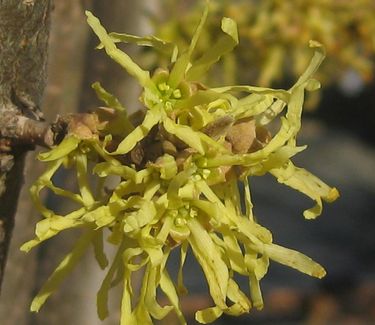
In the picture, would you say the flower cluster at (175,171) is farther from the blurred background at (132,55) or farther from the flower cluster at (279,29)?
the flower cluster at (279,29)

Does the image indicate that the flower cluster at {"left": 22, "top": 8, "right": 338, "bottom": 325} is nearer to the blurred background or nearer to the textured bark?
the textured bark

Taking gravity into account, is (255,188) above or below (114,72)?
below

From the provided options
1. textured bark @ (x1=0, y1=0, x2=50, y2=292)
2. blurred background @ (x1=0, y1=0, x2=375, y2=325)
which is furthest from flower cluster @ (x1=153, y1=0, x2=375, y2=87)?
textured bark @ (x1=0, y1=0, x2=50, y2=292)

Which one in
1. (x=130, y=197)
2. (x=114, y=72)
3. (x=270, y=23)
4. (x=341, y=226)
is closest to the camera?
(x=130, y=197)

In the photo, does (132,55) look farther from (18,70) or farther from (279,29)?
(18,70)

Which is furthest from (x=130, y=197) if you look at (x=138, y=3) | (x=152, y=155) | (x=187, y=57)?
(x=138, y=3)

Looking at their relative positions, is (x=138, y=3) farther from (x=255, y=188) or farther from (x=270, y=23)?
(x=255, y=188)

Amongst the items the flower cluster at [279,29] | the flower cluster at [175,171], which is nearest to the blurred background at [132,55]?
the flower cluster at [279,29]
